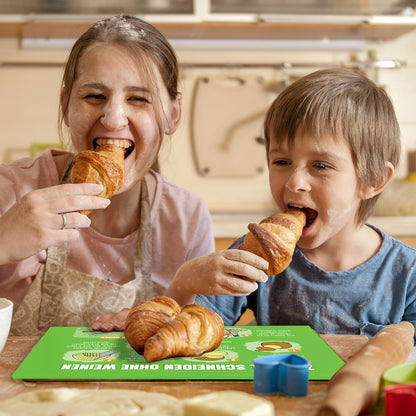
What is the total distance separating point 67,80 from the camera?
59.7 inches

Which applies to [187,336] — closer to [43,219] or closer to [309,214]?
[43,219]

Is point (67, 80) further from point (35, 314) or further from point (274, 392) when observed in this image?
point (274, 392)

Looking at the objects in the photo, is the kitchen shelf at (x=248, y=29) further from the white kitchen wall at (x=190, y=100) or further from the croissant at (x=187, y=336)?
the croissant at (x=187, y=336)

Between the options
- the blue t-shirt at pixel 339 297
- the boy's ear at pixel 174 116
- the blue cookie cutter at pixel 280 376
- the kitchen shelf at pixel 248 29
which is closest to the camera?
the blue cookie cutter at pixel 280 376

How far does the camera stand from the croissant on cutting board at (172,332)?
0.82m

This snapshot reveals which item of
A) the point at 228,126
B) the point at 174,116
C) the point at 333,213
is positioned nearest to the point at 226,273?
the point at 333,213

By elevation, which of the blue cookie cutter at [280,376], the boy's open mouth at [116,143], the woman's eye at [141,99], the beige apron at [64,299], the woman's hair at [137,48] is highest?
the woman's hair at [137,48]

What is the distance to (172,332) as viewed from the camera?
83 cm

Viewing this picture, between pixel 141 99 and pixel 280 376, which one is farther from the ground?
pixel 141 99

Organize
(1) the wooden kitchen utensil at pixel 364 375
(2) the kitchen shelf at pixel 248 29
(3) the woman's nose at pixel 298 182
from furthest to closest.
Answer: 1. (2) the kitchen shelf at pixel 248 29
2. (3) the woman's nose at pixel 298 182
3. (1) the wooden kitchen utensil at pixel 364 375

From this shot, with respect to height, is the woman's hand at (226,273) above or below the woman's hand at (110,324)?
above

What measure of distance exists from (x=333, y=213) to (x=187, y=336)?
539 mm

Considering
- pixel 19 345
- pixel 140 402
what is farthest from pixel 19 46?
pixel 140 402

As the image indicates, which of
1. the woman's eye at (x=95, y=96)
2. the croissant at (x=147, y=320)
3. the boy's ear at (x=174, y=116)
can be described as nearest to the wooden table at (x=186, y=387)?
the croissant at (x=147, y=320)
